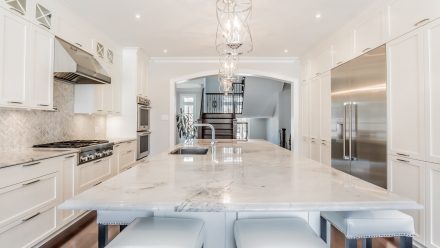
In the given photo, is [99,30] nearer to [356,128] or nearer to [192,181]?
[192,181]

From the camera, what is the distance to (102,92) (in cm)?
430

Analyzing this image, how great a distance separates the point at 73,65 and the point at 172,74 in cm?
301

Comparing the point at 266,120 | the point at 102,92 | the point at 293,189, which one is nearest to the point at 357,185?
the point at 293,189

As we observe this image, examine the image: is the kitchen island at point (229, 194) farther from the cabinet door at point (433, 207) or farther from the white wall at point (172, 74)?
the white wall at point (172, 74)

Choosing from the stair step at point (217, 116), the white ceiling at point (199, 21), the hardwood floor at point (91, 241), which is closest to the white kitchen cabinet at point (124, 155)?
the hardwood floor at point (91, 241)

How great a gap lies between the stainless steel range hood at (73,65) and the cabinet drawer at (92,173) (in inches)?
44.3

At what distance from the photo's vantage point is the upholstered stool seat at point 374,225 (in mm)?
1260

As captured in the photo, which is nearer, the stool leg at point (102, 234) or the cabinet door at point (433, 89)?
the stool leg at point (102, 234)

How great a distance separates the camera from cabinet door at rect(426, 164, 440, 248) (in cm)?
226

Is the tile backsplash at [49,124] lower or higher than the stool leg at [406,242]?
higher

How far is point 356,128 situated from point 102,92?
385 cm

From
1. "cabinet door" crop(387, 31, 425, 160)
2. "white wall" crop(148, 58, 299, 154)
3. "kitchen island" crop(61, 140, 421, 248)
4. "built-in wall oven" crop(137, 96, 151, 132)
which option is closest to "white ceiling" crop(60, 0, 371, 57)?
"white wall" crop(148, 58, 299, 154)

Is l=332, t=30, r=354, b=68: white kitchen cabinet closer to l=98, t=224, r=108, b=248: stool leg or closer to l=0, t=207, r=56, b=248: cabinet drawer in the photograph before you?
l=98, t=224, r=108, b=248: stool leg

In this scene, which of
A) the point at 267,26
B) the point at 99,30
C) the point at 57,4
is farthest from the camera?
the point at 99,30
